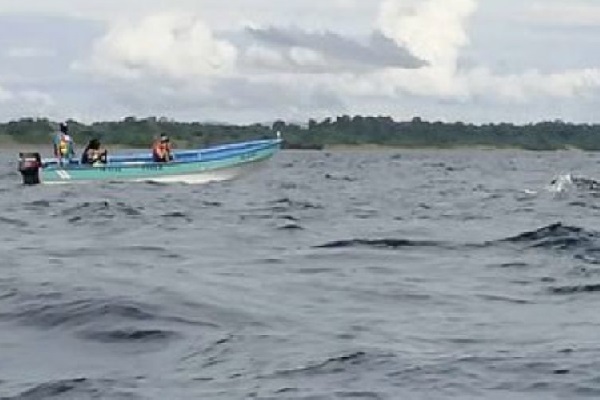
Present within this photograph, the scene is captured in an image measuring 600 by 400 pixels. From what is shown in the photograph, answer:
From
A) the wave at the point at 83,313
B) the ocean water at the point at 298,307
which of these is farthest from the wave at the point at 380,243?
the wave at the point at 83,313

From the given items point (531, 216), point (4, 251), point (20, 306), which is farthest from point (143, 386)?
point (531, 216)

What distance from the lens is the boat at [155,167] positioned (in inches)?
1722

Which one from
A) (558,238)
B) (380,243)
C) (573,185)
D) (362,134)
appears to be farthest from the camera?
(362,134)

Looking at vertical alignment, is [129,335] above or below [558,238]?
above

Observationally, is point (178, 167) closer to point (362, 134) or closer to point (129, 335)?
point (129, 335)

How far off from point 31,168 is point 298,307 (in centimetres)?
2987

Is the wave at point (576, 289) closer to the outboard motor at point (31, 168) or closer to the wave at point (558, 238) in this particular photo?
the wave at point (558, 238)

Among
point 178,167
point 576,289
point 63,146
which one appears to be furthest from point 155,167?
point 576,289

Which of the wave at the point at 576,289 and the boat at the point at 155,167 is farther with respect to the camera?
the boat at the point at 155,167

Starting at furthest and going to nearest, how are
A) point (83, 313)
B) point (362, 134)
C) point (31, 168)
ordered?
1. point (362, 134)
2. point (31, 168)
3. point (83, 313)

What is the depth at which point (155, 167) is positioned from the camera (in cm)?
4512

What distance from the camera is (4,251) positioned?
2097 centimetres

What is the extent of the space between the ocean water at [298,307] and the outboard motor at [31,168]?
14.6m

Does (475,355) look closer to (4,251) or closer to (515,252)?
(515,252)
